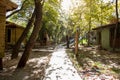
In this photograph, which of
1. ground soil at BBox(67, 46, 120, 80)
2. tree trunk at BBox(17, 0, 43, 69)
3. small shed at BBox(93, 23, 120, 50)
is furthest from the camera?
small shed at BBox(93, 23, 120, 50)

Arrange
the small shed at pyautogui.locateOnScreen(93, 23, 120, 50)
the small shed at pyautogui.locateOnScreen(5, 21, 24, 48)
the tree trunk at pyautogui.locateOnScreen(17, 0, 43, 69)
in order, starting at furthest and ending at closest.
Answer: the small shed at pyautogui.locateOnScreen(5, 21, 24, 48) → the small shed at pyautogui.locateOnScreen(93, 23, 120, 50) → the tree trunk at pyautogui.locateOnScreen(17, 0, 43, 69)

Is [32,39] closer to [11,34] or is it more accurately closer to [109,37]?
[109,37]

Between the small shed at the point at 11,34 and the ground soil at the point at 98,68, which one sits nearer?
the ground soil at the point at 98,68

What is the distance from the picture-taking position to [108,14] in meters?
28.5

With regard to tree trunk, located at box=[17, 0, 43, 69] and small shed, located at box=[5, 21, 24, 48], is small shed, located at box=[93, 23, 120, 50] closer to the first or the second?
small shed, located at box=[5, 21, 24, 48]

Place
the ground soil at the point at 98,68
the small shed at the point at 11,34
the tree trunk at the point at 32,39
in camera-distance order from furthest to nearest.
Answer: the small shed at the point at 11,34 → the tree trunk at the point at 32,39 → the ground soil at the point at 98,68

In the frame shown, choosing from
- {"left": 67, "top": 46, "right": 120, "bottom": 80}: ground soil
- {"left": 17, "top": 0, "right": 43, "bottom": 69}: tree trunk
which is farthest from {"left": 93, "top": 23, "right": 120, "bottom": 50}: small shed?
Result: {"left": 17, "top": 0, "right": 43, "bottom": 69}: tree trunk

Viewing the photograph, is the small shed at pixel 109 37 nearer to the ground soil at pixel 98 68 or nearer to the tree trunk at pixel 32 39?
the ground soil at pixel 98 68

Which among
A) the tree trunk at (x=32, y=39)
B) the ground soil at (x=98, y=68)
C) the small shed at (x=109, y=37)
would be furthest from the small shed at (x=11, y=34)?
the tree trunk at (x=32, y=39)

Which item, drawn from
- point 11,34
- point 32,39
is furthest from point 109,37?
point 32,39

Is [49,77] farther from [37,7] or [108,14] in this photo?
[108,14]

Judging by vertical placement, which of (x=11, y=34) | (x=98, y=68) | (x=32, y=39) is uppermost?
(x=11, y=34)

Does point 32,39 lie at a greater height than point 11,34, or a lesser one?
lesser

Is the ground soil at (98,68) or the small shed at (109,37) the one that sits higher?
the small shed at (109,37)
